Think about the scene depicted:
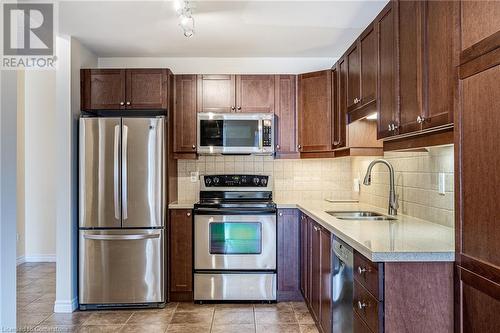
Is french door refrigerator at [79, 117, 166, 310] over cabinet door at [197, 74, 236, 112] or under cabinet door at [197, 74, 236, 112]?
under

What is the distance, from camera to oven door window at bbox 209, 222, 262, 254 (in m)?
3.52

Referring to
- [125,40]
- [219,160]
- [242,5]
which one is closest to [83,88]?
[125,40]

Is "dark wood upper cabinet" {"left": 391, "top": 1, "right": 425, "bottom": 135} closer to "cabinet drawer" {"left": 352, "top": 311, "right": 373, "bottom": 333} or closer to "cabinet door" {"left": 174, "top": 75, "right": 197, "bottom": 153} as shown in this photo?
"cabinet drawer" {"left": 352, "top": 311, "right": 373, "bottom": 333}

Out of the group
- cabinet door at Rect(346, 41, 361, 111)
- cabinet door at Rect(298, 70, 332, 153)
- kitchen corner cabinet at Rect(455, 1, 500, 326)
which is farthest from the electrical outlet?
kitchen corner cabinet at Rect(455, 1, 500, 326)

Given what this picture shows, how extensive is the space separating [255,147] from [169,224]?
1.08m

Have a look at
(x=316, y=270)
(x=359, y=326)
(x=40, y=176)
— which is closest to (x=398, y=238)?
(x=359, y=326)

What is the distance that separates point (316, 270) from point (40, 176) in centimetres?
413

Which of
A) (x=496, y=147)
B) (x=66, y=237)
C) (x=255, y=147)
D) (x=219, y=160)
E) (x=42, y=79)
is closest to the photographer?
(x=496, y=147)

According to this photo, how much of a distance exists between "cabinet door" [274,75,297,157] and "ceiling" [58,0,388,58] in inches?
13.2

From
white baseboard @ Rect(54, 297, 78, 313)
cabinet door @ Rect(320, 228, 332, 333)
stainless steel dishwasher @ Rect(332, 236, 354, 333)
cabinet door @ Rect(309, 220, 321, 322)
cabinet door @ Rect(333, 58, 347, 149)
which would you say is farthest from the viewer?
white baseboard @ Rect(54, 297, 78, 313)

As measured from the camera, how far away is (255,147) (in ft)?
12.0

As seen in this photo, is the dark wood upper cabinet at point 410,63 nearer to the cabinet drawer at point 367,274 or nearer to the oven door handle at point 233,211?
the cabinet drawer at point 367,274

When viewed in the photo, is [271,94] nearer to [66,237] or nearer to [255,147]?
[255,147]

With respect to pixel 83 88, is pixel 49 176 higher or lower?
lower
